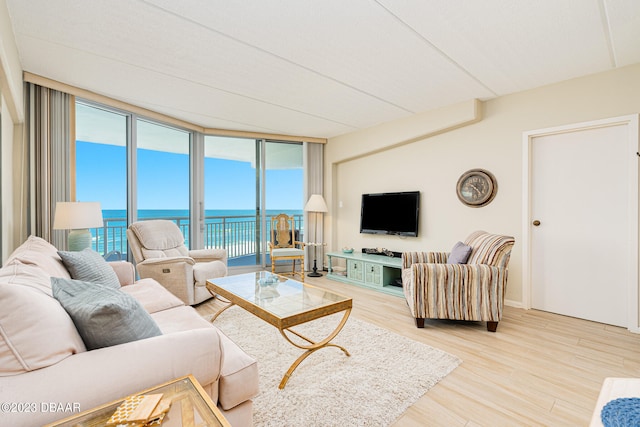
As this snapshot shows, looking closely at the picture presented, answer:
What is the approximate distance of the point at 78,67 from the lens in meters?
2.66

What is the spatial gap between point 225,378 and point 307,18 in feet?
7.14

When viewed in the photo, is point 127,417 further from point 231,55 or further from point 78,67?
point 78,67

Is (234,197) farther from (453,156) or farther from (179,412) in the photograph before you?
(179,412)

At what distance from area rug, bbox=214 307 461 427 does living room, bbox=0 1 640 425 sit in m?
0.24

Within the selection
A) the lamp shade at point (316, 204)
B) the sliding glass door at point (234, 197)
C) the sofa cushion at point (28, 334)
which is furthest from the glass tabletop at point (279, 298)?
the sliding glass door at point (234, 197)

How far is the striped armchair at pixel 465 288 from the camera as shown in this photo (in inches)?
103

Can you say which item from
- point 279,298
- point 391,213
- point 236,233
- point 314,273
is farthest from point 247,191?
point 279,298

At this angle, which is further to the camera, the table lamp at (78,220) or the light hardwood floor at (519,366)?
the table lamp at (78,220)

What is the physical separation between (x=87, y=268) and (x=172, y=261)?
1.21 metres

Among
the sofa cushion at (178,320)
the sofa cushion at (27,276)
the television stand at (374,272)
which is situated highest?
the sofa cushion at (27,276)

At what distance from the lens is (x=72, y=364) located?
37.3 inches

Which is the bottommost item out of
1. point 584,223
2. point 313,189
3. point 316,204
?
point 584,223

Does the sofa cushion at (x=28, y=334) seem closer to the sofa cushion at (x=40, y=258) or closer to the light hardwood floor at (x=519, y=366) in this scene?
the sofa cushion at (x=40, y=258)

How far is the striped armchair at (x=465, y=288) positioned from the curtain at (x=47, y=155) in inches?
145
